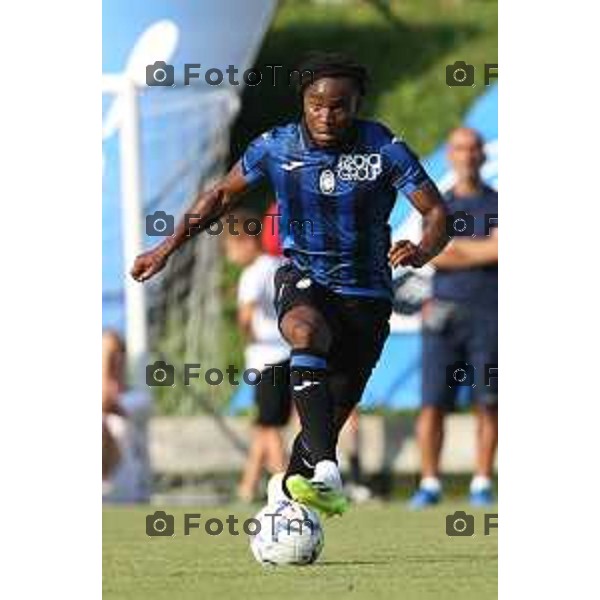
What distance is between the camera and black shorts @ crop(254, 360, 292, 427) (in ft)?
36.7

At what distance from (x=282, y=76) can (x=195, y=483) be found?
2.21 metres

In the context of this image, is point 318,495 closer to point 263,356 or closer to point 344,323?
point 344,323

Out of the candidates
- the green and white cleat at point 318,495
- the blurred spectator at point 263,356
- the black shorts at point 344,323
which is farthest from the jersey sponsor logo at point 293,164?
the blurred spectator at point 263,356

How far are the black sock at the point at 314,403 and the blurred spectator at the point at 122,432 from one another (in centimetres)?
334

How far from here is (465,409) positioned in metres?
12.5

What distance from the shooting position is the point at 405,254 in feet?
26.7

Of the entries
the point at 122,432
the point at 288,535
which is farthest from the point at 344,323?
the point at 122,432

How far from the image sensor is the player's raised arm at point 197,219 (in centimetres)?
837
